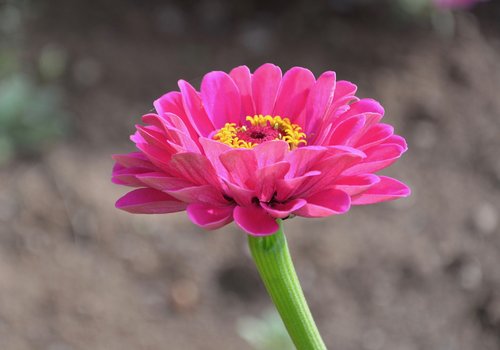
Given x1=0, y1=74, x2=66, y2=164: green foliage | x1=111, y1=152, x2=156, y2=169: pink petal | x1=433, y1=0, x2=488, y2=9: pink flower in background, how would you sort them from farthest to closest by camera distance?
x1=433, y1=0, x2=488, y2=9: pink flower in background → x1=0, y1=74, x2=66, y2=164: green foliage → x1=111, y1=152, x2=156, y2=169: pink petal

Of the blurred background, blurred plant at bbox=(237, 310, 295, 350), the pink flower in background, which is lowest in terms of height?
blurred plant at bbox=(237, 310, 295, 350)

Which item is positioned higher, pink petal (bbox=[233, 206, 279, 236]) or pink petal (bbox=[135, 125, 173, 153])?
pink petal (bbox=[135, 125, 173, 153])

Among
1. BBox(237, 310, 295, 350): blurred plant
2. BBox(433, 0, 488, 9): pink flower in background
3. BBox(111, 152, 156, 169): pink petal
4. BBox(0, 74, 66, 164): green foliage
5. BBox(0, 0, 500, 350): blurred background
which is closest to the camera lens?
BBox(111, 152, 156, 169): pink petal

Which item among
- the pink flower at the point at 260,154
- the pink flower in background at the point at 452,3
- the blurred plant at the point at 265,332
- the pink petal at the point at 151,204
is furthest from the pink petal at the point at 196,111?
the pink flower in background at the point at 452,3

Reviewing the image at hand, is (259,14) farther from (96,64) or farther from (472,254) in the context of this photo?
(472,254)

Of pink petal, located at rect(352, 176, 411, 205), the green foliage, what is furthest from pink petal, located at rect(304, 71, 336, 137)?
the green foliage

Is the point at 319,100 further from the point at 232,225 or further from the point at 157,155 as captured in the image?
the point at 232,225

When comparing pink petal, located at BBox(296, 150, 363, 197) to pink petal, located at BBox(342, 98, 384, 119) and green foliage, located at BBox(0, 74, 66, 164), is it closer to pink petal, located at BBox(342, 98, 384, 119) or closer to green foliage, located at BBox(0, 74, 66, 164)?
pink petal, located at BBox(342, 98, 384, 119)
